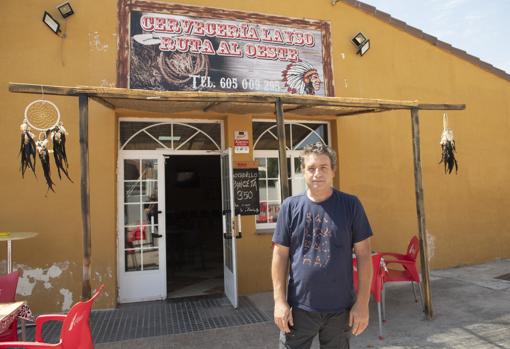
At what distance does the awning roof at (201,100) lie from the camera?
396cm

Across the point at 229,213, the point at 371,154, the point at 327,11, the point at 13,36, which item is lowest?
the point at 229,213

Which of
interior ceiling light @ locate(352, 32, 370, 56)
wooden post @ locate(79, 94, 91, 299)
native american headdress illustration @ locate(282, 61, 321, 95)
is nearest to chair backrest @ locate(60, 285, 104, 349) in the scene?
wooden post @ locate(79, 94, 91, 299)

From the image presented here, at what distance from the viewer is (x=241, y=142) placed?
6.46m

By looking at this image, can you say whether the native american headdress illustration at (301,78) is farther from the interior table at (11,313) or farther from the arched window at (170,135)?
the interior table at (11,313)

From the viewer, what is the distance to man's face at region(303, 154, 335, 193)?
8.52 ft

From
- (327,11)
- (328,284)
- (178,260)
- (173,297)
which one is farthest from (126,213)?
(327,11)

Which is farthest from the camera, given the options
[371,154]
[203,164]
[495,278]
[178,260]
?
[203,164]

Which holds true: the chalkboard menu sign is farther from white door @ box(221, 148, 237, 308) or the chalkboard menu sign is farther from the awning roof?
the awning roof

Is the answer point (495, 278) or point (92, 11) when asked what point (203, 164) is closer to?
point (92, 11)

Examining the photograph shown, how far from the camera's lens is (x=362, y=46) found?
7043 mm

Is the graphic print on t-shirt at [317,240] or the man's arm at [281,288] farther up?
the graphic print on t-shirt at [317,240]

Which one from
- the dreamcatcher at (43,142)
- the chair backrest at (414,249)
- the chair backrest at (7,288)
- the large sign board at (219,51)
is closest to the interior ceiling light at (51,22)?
the large sign board at (219,51)

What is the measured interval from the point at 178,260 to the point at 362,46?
20.2ft

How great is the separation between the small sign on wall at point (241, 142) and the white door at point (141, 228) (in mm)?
1186
